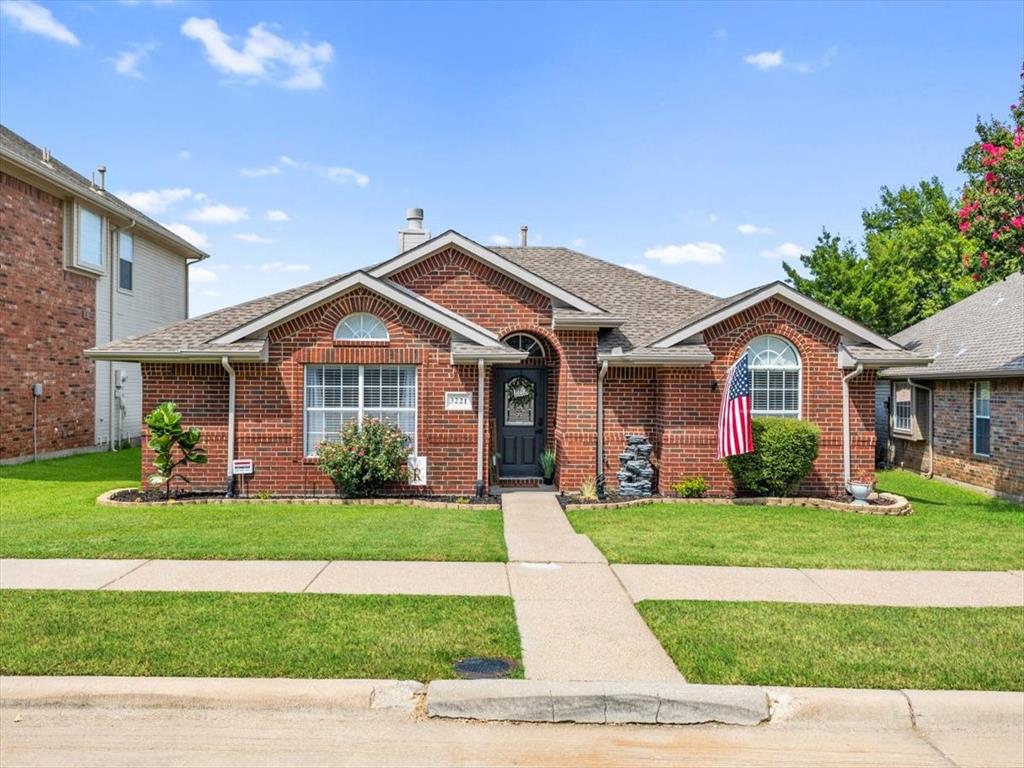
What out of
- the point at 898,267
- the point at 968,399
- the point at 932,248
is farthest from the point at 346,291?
the point at 932,248

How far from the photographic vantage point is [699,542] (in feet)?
31.5

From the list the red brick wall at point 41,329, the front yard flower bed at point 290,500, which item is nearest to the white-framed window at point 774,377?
the front yard flower bed at point 290,500

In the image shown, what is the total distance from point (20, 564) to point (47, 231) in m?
14.6

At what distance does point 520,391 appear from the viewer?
14852 mm

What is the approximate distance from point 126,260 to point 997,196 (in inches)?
902

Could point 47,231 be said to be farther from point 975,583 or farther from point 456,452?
point 975,583

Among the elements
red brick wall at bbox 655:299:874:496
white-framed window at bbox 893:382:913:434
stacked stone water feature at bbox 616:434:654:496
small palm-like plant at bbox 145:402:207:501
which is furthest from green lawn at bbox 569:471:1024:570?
white-framed window at bbox 893:382:913:434

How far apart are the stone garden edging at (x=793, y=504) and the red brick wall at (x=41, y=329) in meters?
14.1

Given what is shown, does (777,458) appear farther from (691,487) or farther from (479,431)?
(479,431)

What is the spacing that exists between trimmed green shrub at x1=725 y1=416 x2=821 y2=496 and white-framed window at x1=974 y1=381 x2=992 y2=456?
5.82 m

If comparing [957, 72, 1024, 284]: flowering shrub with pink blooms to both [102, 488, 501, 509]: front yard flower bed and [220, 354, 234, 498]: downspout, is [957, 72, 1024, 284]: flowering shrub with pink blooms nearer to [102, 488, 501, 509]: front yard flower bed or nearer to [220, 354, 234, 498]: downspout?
[102, 488, 501, 509]: front yard flower bed

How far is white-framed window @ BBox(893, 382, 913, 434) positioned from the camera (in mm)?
20036

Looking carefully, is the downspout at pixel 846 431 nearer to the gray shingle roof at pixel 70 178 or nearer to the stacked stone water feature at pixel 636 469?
the stacked stone water feature at pixel 636 469

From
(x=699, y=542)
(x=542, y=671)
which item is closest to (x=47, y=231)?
(x=699, y=542)
